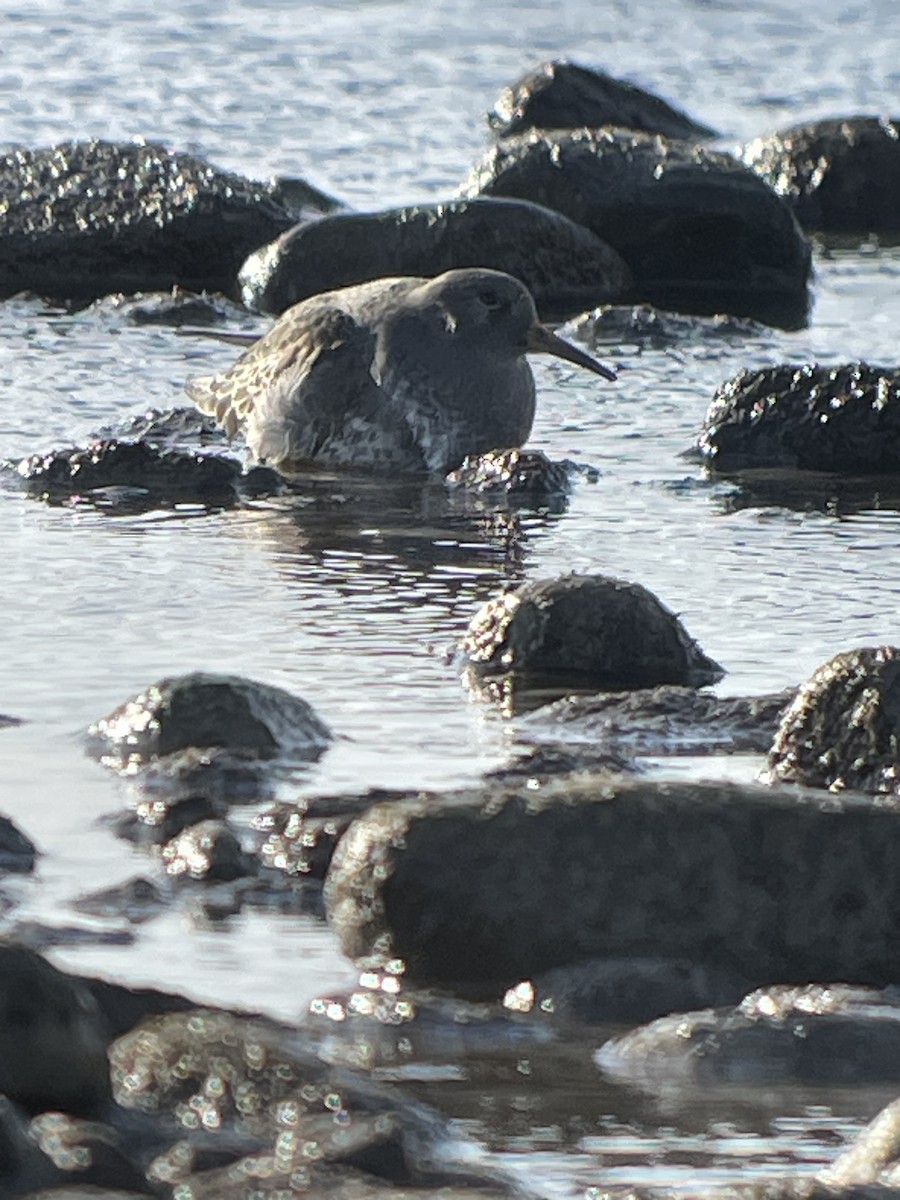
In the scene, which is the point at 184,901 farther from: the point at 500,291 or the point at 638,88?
the point at 638,88

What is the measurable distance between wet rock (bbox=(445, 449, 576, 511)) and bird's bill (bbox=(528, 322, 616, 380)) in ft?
2.01

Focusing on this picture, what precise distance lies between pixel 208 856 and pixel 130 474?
4.62m

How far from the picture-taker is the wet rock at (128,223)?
14883mm

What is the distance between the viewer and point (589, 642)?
6.90 metres

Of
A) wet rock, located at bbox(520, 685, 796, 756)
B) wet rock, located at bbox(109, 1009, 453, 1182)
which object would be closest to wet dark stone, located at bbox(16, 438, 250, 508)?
wet rock, located at bbox(520, 685, 796, 756)

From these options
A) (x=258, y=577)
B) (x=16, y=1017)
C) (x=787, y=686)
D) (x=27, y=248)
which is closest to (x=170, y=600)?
(x=258, y=577)

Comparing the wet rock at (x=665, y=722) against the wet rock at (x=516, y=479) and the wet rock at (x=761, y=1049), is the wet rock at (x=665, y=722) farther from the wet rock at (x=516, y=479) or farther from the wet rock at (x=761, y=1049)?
the wet rock at (x=516, y=479)

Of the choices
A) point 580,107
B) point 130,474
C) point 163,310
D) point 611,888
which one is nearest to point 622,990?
point 611,888

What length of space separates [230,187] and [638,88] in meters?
5.48

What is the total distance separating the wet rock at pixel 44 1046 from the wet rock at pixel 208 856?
1298mm

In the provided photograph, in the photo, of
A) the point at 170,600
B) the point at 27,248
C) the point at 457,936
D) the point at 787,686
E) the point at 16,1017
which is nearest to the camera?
the point at 16,1017

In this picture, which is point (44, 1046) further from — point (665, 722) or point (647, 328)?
point (647, 328)

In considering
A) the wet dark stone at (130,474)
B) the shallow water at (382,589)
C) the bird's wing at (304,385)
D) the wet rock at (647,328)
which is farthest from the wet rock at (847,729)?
the wet rock at (647,328)

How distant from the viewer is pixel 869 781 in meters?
5.71
